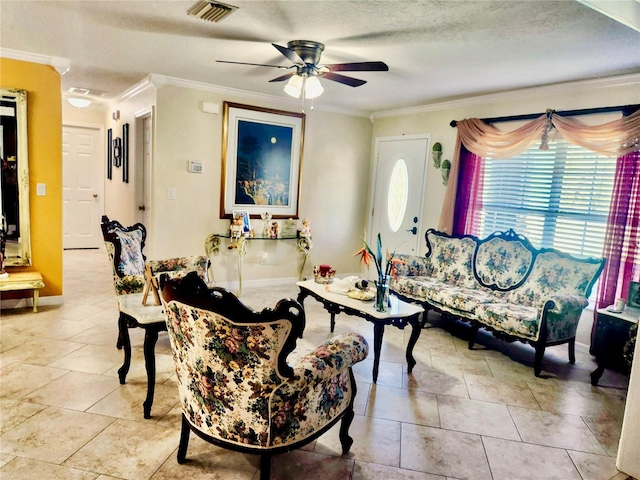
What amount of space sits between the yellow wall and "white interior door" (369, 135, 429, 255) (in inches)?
155

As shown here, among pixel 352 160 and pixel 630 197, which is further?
pixel 352 160

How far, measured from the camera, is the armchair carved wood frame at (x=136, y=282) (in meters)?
2.51

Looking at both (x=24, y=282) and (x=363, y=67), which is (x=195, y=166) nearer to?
(x=24, y=282)

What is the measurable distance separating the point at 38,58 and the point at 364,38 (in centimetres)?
310

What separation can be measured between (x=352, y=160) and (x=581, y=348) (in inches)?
144

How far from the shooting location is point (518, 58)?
11.0 feet

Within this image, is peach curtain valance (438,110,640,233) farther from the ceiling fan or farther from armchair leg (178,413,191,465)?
armchair leg (178,413,191,465)

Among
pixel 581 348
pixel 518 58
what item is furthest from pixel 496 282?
pixel 518 58

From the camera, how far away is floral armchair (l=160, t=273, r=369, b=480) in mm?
1661

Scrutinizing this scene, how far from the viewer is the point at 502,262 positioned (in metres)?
4.26

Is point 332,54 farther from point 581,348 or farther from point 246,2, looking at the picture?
point 581,348

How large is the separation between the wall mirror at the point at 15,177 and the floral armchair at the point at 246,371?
3.18 meters

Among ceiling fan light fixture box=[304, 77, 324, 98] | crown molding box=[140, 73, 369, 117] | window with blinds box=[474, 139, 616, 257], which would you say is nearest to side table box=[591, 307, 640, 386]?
window with blinds box=[474, 139, 616, 257]

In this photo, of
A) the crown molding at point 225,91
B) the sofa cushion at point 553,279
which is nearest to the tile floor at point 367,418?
the sofa cushion at point 553,279
